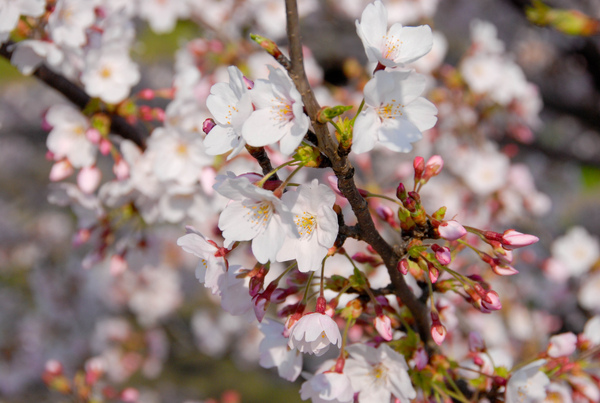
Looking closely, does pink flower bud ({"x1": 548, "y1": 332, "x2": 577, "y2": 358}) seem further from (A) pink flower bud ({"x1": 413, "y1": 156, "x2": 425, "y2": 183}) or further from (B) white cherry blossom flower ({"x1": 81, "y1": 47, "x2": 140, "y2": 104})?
(B) white cherry blossom flower ({"x1": 81, "y1": 47, "x2": 140, "y2": 104})

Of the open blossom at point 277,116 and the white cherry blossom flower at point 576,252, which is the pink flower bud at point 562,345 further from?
the white cherry blossom flower at point 576,252

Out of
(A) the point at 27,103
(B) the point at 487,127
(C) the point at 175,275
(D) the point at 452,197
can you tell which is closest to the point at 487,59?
(B) the point at 487,127

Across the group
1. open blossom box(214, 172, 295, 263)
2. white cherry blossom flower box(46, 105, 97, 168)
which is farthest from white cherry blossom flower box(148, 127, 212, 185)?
open blossom box(214, 172, 295, 263)

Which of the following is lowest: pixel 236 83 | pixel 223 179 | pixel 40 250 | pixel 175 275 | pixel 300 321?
pixel 40 250

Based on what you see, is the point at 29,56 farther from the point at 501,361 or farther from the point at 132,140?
the point at 501,361

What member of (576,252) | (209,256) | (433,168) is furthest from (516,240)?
(576,252)
